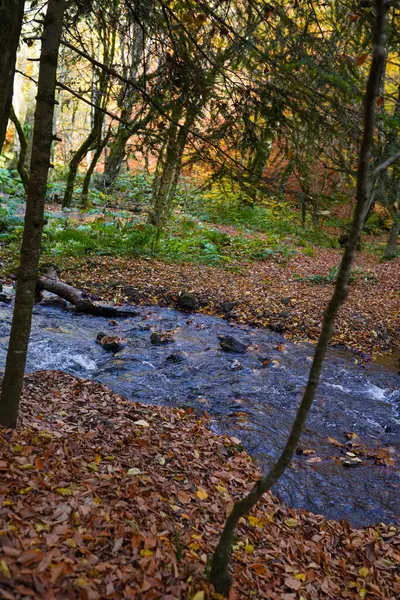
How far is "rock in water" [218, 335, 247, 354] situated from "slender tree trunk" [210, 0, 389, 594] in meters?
4.58

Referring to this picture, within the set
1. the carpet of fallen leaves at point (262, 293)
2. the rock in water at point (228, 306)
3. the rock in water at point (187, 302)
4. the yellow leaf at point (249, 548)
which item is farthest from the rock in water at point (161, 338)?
the yellow leaf at point (249, 548)

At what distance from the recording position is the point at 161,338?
23.0 ft

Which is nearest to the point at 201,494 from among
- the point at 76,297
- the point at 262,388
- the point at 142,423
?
the point at 142,423

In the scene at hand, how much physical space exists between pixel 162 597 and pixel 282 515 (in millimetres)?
1552

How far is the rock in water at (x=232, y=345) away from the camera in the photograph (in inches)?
269

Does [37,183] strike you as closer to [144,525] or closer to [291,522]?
[144,525]

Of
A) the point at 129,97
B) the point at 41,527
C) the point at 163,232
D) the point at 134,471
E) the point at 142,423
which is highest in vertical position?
the point at 129,97

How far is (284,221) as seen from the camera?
1669 centimetres

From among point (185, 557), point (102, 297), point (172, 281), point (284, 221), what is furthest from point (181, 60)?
point (284, 221)

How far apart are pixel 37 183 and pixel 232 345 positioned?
464 centimetres

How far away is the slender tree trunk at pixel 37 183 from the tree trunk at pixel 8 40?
22 cm

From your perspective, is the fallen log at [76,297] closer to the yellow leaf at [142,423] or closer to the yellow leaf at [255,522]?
the yellow leaf at [142,423]

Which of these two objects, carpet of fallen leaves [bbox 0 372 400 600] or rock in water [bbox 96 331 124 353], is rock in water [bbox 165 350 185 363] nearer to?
rock in water [bbox 96 331 124 353]

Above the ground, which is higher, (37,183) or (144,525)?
(37,183)
